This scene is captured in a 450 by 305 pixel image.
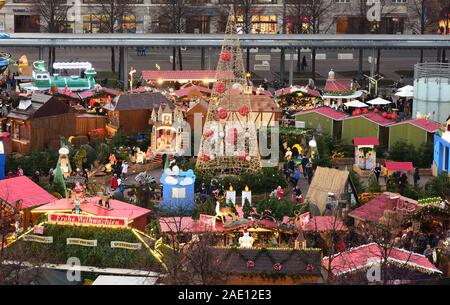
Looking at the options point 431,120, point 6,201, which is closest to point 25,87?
point 431,120

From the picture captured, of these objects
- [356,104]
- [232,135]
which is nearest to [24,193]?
[232,135]

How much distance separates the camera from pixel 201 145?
3975cm

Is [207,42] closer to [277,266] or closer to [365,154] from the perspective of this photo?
[365,154]

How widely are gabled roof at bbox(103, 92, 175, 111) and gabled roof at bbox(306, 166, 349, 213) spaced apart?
1112 centimetres

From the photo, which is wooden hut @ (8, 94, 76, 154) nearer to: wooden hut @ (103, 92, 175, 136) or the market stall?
wooden hut @ (103, 92, 175, 136)

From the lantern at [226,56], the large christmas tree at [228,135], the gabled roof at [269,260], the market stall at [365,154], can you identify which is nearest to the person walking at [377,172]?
the market stall at [365,154]

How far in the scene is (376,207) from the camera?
33094mm

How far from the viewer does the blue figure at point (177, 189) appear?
115 ft

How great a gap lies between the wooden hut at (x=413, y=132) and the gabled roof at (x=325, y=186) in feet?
30.2

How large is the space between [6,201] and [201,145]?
354 inches

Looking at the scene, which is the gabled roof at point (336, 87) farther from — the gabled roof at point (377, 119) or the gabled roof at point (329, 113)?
the gabled roof at point (377, 119)

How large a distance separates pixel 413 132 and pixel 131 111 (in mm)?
9770
